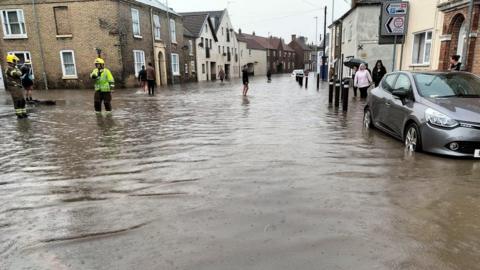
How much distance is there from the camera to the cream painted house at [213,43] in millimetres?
45469

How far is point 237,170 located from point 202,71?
4227 centimetres

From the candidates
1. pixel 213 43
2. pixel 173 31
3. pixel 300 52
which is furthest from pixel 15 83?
pixel 300 52

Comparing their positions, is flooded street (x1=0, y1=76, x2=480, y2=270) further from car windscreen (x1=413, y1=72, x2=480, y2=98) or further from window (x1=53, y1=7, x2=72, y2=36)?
window (x1=53, y1=7, x2=72, y2=36)

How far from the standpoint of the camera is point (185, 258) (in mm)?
2979

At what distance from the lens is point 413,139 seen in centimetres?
631

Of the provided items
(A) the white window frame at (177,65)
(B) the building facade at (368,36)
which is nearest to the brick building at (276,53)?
(A) the white window frame at (177,65)

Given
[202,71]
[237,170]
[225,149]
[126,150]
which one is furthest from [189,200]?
[202,71]

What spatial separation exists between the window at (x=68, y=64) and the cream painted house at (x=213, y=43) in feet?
64.1

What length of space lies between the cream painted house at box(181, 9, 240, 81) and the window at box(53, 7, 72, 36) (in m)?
19.7

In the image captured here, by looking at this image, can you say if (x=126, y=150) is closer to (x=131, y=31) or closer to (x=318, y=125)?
(x=318, y=125)

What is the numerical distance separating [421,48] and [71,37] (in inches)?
866

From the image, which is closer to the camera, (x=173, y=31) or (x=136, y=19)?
(x=136, y=19)

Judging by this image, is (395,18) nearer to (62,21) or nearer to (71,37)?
(71,37)

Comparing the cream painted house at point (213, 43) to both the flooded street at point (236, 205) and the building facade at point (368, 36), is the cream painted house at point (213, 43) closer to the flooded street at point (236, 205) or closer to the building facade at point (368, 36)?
the building facade at point (368, 36)
